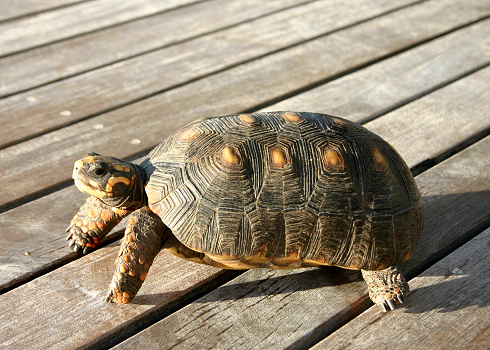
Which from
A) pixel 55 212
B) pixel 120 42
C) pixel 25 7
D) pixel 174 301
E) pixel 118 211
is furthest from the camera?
pixel 25 7

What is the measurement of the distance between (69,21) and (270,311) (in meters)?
3.31

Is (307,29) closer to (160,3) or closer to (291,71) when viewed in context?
(291,71)

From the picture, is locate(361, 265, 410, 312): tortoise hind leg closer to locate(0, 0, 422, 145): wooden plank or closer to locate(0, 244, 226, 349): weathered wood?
locate(0, 244, 226, 349): weathered wood

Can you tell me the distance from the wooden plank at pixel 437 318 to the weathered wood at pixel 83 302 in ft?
2.12

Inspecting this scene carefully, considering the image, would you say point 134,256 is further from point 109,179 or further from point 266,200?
point 266,200

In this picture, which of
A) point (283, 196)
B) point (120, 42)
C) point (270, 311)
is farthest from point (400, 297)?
point (120, 42)

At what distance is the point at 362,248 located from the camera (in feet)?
7.08

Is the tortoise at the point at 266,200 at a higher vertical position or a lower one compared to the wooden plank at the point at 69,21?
lower

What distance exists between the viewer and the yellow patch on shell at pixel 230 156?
2.09 meters

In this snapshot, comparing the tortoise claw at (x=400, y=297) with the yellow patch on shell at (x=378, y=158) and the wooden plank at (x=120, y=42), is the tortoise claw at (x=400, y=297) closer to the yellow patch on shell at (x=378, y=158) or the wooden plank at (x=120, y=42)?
the yellow patch on shell at (x=378, y=158)

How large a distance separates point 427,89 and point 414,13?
4.22ft

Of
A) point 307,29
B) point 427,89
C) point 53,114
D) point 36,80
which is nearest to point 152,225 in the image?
point 53,114

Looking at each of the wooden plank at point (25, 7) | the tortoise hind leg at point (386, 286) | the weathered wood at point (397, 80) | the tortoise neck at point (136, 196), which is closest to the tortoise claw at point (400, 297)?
the tortoise hind leg at point (386, 286)

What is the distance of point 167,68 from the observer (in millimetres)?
3889
